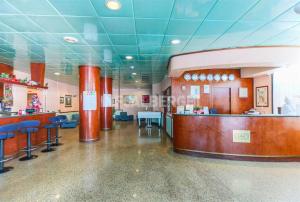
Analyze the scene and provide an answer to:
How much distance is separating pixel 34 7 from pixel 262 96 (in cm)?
704

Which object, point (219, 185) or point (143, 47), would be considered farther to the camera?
point (143, 47)

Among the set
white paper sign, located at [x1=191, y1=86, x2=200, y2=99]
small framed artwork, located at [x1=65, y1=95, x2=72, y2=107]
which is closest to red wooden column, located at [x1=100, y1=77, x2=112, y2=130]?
small framed artwork, located at [x1=65, y1=95, x2=72, y2=107]

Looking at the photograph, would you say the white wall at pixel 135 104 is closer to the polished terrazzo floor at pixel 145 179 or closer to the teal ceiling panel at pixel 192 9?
the polished terrazzo floor at pixel 145 179

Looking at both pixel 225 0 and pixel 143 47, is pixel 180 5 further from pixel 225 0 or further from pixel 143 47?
pixel 143 47

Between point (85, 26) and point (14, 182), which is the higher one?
point (85, 26)

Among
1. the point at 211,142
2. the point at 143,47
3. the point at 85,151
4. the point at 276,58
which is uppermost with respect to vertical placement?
the point at 143,47

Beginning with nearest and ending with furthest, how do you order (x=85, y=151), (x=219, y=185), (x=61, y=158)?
1. (x=219, y=185)
2. (x=61, y=158)
3. (x=85, y=151)

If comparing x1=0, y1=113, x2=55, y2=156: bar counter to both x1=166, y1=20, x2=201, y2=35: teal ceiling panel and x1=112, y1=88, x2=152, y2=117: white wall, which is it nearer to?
x1=166, y1=20, x2=201, y2=35: teal ceiling panel

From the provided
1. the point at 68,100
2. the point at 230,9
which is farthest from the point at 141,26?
the point at 68,100

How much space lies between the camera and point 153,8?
2654 millimetres

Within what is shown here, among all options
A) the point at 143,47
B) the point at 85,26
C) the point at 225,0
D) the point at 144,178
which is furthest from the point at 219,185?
the point at 85,26

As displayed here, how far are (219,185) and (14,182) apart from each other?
3.76 m

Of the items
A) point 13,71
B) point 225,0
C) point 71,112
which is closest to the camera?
point 225,0

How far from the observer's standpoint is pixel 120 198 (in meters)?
2.52
